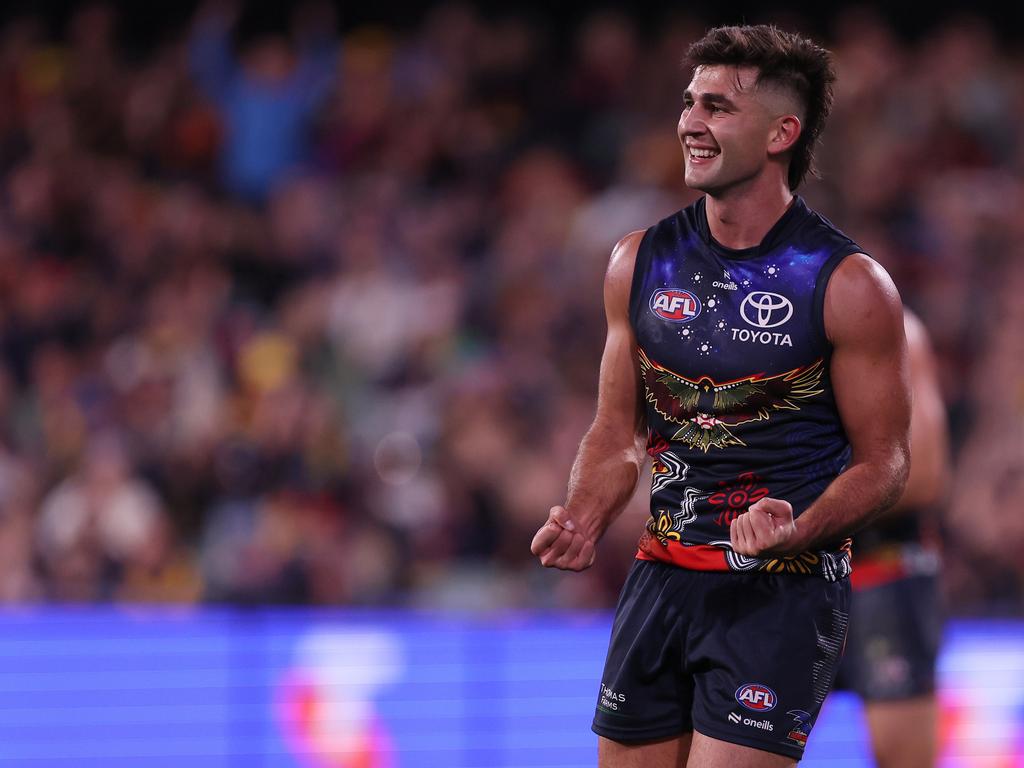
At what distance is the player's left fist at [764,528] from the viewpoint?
3.17 metres

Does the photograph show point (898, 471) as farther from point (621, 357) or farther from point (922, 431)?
point (922, 431)

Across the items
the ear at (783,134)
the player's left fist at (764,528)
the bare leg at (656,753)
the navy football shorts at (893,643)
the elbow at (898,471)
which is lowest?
the navy football shorts at (893,643)

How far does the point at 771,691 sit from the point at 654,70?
722 cm

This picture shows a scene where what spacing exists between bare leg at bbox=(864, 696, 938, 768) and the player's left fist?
2.03 m

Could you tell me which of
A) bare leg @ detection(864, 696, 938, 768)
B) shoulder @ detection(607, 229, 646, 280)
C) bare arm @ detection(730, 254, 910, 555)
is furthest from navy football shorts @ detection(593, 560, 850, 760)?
bare leg @ detection(864, 696, 938, 768)

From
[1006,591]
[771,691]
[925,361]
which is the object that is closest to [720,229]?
[771,691]

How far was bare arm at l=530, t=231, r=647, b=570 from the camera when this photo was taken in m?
3.64

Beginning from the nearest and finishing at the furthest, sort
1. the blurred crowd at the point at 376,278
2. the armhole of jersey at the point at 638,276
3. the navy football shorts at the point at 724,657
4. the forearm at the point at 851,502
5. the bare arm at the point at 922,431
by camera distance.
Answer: the forearm at the point at 851,502
the navy football shorts at the point at 724,657
the armhole of jersey at the point at 638,276
the bare arm at the point at 922,431
the blurred crowd at the point at 376,278

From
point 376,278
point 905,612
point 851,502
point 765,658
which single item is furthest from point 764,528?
point 376,278

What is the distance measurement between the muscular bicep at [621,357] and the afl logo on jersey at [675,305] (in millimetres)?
112

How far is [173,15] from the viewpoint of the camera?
1095cm

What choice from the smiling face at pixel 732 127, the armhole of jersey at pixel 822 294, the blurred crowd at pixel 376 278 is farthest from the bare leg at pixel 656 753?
the blurred crowd at pixel 376 278

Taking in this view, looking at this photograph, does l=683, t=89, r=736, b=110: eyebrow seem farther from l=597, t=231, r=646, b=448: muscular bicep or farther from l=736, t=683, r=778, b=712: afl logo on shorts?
l=736, t=683, r=778, b=712: afl logo on shorts

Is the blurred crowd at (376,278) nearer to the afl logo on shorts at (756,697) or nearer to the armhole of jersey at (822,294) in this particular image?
the armhole of jersey at (822,294)
